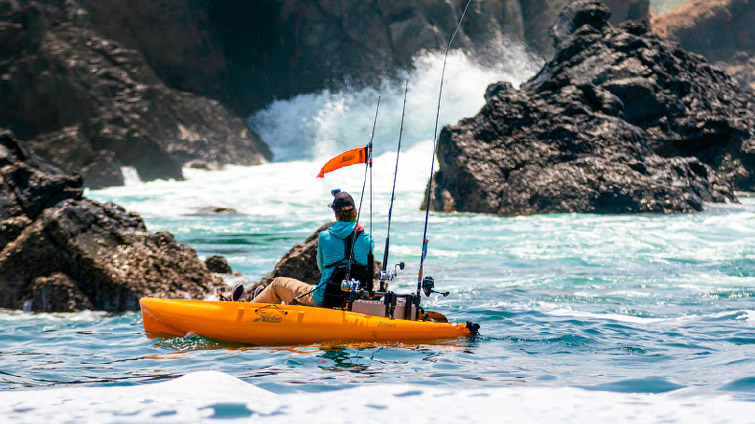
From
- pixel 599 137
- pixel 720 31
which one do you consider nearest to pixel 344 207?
pixel 599 137

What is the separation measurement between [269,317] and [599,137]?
1611 centimetres

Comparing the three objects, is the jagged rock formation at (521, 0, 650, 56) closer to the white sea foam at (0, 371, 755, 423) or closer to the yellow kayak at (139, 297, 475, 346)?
the yellow kayak at (139, 297, 475, 346)

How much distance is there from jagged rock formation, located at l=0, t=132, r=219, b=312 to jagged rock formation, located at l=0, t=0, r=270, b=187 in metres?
21.5

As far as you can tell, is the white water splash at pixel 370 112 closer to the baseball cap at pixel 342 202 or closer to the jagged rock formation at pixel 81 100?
the jagged rock formation at pixel 81 100

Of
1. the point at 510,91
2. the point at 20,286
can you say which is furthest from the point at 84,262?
the point at 510,91

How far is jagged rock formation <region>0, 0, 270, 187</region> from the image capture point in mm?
30562

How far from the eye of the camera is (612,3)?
162 ft

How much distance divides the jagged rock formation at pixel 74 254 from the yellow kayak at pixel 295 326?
2.05m

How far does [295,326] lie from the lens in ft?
20.1

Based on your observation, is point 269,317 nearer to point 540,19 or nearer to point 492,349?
point 492,349

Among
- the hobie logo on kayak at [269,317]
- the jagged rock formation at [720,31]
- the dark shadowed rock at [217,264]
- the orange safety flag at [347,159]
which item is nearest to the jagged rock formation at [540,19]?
the jagged rock formation at [720,31]

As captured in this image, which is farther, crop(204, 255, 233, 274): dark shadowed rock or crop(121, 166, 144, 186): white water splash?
crop(121, 166, 144, 186): white water splash

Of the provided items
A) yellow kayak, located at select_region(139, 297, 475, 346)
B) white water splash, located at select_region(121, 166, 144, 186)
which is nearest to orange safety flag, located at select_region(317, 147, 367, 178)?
yellow kayak, located at select_region(139, 297, 475, 346)

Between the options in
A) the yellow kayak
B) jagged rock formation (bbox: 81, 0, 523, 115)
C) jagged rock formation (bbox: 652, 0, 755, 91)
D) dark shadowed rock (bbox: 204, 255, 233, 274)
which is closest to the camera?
the yellow kayak
